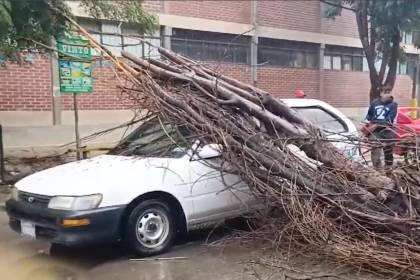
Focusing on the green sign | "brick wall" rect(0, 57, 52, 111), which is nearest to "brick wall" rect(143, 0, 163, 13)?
"brick wall" rect(0, 57, 52, 111)

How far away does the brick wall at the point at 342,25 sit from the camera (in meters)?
21.0

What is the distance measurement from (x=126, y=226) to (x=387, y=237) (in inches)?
98.5

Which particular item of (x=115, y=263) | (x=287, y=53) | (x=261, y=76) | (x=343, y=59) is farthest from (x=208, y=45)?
(x=115, y=263)

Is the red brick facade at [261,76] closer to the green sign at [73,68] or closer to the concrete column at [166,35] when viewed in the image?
the concrete column at [166,35]

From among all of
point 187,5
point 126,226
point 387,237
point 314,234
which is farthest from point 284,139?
point 187,5

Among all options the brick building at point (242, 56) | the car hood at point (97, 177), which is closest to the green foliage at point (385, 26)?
the brick building at point (242, 56)

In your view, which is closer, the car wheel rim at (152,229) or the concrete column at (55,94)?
the car wheel rim at (152,229)

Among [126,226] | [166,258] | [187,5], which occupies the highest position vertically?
[187,5]

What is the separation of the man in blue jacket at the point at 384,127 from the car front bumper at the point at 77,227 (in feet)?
8.92

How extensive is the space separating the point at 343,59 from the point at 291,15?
3.65m

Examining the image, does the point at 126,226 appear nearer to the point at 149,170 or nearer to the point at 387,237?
the point at 149,170

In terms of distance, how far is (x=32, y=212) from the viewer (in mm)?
5512

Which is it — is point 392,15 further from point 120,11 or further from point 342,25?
point 120,11

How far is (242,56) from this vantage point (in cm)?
1803
